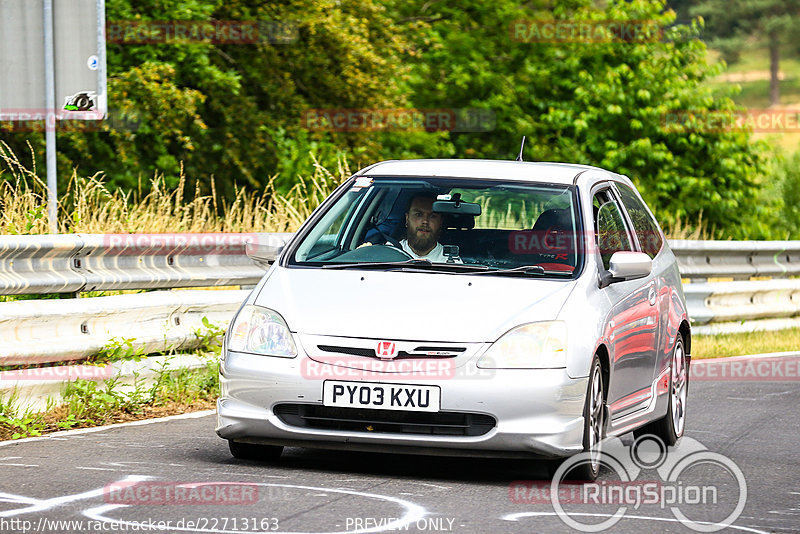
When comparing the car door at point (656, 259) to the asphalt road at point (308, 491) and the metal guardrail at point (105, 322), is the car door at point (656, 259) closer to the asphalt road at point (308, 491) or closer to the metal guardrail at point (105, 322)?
the asphalt road at point (308, 491)

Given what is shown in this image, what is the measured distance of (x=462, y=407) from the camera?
21.2 feet

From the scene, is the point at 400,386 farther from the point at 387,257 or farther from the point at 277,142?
the point at 277,142

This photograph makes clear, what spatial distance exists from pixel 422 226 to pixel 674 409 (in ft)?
6.64

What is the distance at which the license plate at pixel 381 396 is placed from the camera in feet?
21.3

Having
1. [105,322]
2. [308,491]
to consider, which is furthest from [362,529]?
[105,322]

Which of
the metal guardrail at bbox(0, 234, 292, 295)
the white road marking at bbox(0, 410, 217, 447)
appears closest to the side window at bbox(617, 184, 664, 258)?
the metal guardrail at bbox(0, 234, 292, 295)

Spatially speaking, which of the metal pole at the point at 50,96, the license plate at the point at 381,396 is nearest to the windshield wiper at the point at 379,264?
the license plate at the point at 381,396

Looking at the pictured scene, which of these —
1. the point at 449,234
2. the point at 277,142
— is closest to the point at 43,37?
the point at 449,234

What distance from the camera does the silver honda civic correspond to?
6.52 m

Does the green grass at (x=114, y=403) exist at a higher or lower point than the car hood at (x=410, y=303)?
lower

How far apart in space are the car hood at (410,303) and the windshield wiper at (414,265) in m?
0.12

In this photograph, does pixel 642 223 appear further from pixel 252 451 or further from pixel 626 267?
pixel 252 451

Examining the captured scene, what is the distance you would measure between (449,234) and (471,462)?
130cm

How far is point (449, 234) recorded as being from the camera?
7848 mm
